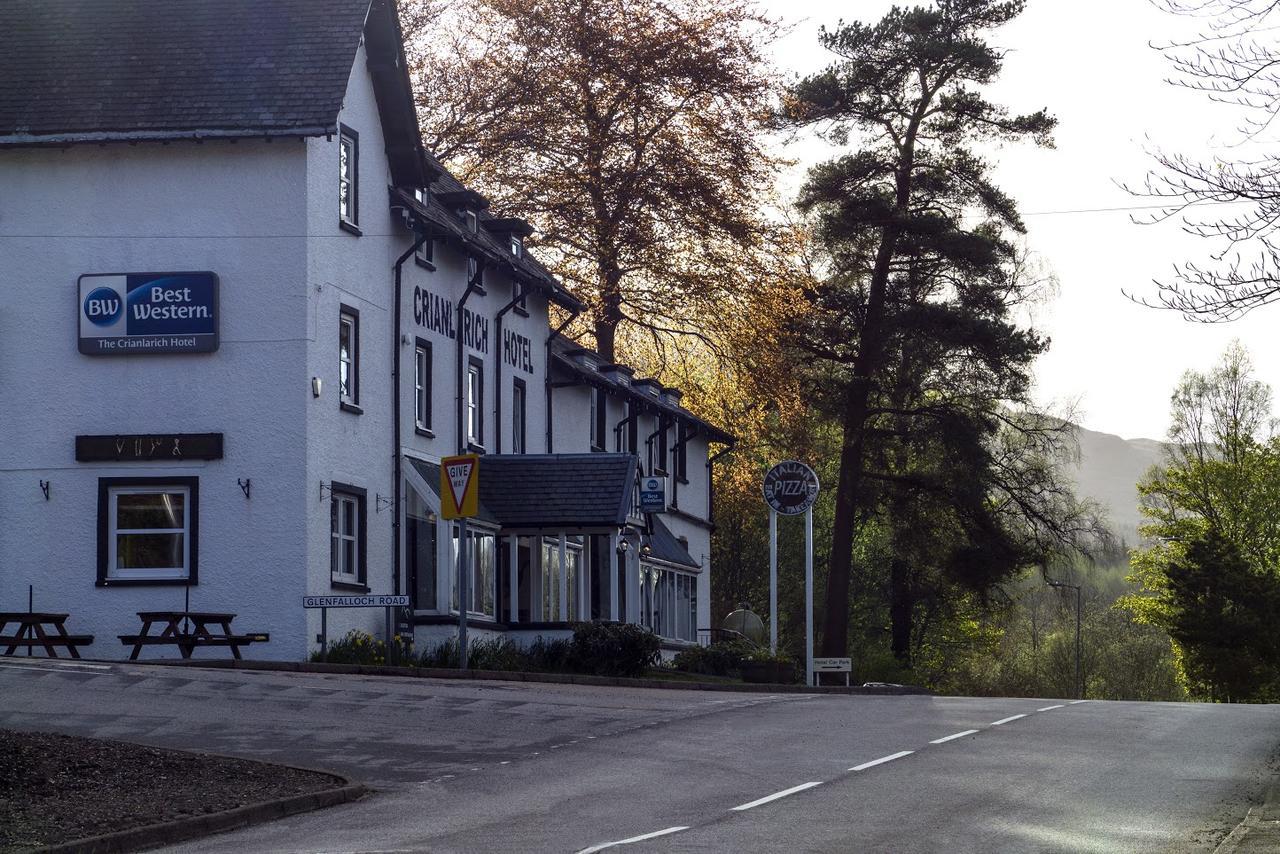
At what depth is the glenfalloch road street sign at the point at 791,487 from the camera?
3684 cm

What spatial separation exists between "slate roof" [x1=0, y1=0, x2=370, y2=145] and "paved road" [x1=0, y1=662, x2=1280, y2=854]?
9132 millimetres

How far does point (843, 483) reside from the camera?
50.3 meters

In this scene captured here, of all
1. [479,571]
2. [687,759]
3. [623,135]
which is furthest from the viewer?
[623,135]

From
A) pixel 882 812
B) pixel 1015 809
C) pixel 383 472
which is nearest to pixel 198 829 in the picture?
pixel 882 812

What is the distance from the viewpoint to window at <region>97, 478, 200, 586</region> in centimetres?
2933

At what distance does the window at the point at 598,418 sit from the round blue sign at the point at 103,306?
18.4 meters

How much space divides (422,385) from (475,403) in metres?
2.83

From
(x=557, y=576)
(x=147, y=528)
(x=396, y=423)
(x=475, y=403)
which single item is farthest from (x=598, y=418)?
(x=147, y=528)

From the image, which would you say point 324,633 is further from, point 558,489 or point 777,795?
point 777,795

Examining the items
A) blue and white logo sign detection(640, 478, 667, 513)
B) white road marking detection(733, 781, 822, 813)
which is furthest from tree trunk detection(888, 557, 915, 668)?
white road marking detection(733, 781, 822, 813)

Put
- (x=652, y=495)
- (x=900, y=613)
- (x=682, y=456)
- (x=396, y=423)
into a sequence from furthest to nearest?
(x=900, y=613) → (x=682, y=456) → (x=652, y=495) → (x=396, y=423)

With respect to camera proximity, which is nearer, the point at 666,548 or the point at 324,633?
the point at 324,633

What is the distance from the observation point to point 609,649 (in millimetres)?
31188

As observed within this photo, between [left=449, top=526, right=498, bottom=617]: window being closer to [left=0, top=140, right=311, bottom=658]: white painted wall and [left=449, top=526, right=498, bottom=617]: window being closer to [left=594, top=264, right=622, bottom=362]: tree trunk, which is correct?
[left=0, top=140, right=311, bottom=658]: white painted wall
